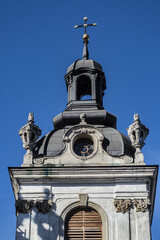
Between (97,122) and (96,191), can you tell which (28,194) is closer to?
(96,191)

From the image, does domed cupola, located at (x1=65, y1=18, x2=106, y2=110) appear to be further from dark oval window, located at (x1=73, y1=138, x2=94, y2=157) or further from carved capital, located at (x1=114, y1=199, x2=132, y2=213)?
carved capital, located at (x1=114, y1=199, x2=132, y2=213)

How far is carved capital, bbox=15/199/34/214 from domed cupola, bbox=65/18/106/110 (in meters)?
6.18

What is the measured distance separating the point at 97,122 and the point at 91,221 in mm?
5384

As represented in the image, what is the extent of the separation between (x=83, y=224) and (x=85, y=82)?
361 inches

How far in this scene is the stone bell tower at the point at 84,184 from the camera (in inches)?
1237

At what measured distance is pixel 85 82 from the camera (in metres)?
38.9

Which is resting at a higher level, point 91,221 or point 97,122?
point 97,122

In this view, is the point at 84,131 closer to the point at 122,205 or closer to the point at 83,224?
the point at 122,205

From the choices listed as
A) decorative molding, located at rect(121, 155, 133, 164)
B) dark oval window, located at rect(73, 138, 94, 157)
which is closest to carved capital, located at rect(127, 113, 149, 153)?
decorative molding, located at rect(121, 155, 133, 164)

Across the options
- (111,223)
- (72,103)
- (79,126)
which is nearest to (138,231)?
(111,223)

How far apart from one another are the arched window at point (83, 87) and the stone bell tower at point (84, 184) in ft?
12.3

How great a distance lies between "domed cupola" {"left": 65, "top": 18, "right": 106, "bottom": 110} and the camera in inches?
1453

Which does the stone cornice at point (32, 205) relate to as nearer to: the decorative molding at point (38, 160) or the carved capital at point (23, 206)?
the carved capital at point (23, 206)

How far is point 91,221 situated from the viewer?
3178cm
